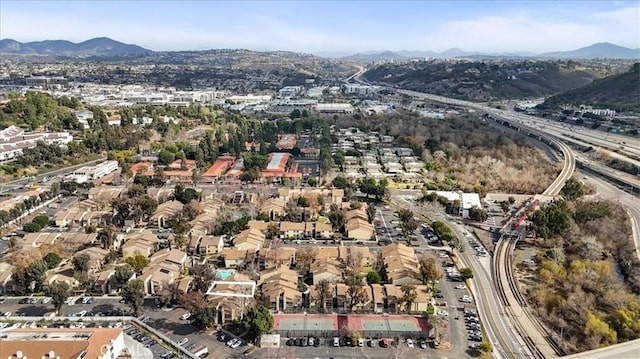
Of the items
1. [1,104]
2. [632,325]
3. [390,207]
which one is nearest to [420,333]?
[632,325]

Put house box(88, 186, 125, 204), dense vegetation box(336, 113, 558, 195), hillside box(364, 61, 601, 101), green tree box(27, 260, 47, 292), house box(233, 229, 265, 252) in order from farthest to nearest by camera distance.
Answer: hillside box(364, 61, 601, 101) → dense vegetation box(336, 113, 558, 195) → house box(88, 186, 125, 204) → house box(233, 229, 265, 252) → green tree box(27, 260, 47, 292)

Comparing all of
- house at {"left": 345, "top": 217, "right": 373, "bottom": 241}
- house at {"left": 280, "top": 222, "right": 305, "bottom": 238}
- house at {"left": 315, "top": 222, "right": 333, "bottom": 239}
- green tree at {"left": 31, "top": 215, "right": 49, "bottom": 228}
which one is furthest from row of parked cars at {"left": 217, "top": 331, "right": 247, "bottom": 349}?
green tree at {"left": 31, "top": 215, "right": 49, "bottom": 228}

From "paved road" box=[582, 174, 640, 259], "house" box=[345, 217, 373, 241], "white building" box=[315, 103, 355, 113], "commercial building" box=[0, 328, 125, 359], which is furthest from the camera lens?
"white building" box=[315, 103, 355, 113]

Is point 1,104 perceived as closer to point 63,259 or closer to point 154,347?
→ point 63,259

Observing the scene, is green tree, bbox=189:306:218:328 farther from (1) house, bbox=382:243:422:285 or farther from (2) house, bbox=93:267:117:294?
(1) house, bbox=382:243:422:285

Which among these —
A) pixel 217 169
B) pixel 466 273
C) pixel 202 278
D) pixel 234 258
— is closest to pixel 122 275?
pixel 202 278
